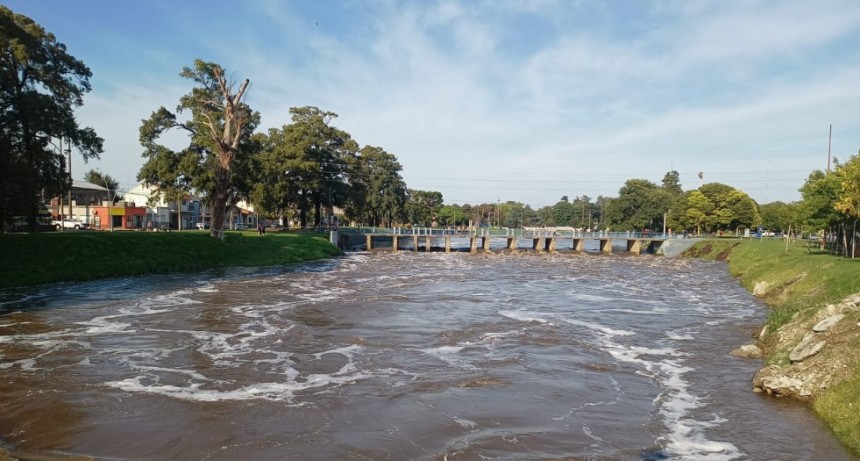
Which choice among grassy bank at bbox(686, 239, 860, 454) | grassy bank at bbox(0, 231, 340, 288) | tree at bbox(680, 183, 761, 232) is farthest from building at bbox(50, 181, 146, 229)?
tree at bbox(680, 183, 761, 232)

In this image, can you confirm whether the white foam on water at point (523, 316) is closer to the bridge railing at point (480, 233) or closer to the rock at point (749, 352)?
the rock at point (749, 352)

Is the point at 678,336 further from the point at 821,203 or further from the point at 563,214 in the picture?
the point at 563,214

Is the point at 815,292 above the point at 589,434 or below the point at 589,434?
above

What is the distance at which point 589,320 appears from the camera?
21.4 meters

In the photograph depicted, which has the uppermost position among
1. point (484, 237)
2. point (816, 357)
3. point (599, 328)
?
point (484, 237)

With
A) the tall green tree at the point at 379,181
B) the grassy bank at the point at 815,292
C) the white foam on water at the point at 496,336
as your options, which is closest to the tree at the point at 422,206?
the tall green tree at the point at 379,181

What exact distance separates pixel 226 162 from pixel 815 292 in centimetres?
3780

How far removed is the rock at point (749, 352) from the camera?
50.0ft

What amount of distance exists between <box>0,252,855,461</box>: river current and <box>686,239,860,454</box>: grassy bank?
420 mm

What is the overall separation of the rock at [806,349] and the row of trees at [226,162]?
69.8 ft

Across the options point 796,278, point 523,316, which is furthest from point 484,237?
point 523,316

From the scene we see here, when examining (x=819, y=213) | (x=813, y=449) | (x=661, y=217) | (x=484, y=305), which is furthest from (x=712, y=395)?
(x=661, y=217)

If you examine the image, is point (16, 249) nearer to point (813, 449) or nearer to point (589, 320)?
point (589, 320)

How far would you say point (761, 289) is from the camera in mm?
29422
